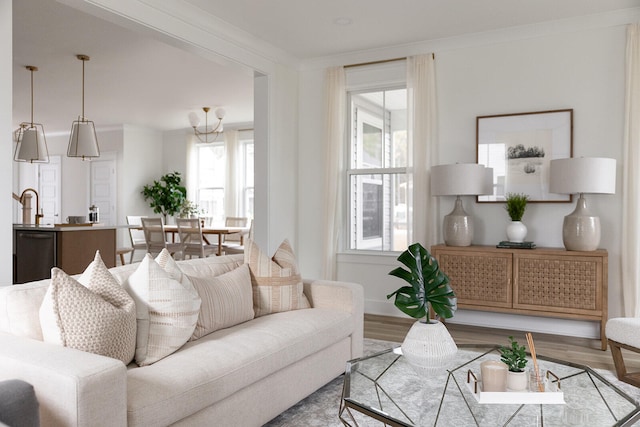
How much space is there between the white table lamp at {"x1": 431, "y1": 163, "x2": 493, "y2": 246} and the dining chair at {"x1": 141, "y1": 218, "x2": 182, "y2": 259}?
12.8 feet

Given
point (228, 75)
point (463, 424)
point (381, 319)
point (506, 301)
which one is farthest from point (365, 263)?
point (463, 424)

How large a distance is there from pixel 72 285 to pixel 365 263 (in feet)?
11.7

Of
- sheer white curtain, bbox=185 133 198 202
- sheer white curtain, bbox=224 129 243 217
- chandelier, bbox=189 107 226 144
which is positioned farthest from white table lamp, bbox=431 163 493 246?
sheer white curtain, bbox=185 133 198 202

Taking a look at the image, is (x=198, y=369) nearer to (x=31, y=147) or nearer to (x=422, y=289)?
(x=422, y=289)

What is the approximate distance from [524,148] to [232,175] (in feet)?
18.5

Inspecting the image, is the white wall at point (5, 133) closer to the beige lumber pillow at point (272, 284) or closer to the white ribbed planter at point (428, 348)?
the beige lumber pillow at point (272, 284)

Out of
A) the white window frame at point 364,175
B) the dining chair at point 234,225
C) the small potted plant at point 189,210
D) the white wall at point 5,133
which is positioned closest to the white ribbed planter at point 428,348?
the white wall at point 5,133

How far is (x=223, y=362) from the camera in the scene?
210cm

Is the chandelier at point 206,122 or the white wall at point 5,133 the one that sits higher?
the chandelier at point 206,122

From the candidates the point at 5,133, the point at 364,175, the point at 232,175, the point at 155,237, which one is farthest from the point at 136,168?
the point at 5,133

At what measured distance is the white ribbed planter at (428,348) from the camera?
207 cm

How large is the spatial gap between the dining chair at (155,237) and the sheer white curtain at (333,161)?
2672 mm

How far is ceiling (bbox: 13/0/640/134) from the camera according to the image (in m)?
3.91

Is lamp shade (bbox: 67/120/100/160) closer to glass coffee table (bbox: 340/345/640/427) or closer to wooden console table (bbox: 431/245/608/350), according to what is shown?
wooden console table (bbox: 431/245/608/350)
